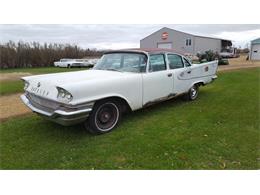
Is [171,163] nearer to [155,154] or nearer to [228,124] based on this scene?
[155,154]

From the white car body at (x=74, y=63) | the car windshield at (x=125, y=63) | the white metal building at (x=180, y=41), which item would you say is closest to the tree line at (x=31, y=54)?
the white car body at (x=74, y=63)

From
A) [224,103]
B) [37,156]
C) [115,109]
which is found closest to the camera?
[37,156]

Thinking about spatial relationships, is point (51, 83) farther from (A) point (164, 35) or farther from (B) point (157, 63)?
(A) point (164, 35)

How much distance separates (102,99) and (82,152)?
105 centimetres

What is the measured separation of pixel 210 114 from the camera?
18.1 feet

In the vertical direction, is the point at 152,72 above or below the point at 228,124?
above

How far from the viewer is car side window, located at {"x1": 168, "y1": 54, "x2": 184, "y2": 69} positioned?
5.86m

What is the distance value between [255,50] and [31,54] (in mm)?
28850

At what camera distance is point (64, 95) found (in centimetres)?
371

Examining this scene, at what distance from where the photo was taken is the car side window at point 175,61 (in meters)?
5.86

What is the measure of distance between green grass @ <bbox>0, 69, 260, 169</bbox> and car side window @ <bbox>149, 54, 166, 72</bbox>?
113 centimetres

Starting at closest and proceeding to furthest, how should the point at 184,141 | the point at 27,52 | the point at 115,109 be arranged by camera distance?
1. the point at 184,141
2. the point at 115,109
3. the point at 27,52

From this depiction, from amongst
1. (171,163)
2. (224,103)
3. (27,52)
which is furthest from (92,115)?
(27,52)

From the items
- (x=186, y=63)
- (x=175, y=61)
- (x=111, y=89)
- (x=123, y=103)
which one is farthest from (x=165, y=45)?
(x=111, y=89)
